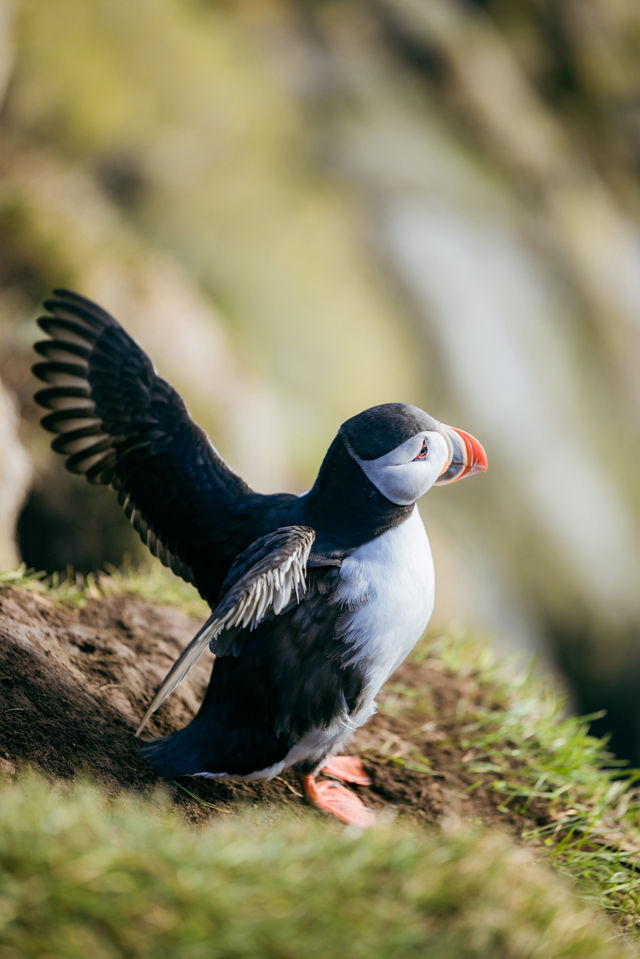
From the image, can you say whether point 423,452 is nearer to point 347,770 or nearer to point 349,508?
point 349,508

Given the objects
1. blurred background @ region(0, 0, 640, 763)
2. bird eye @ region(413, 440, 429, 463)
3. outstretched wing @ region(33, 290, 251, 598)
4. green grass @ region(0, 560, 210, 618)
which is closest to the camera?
bird eye @ region(413, 440, 429, 463)

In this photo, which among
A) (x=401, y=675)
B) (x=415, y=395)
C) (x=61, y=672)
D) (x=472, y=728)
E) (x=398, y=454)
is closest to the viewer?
(x=398, y=454)

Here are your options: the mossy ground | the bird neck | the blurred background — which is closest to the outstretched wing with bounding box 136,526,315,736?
the bird neck

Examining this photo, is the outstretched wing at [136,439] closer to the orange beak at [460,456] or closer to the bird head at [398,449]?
the bird head at [398,449]

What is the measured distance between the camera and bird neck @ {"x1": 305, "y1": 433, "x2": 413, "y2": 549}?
3.00 m

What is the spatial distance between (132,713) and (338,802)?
772 millimetres

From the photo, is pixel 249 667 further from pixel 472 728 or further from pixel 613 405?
pixel 613 405

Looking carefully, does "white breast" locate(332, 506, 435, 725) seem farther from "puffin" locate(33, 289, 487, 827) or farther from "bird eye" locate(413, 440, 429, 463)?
"bird eye" locate(413, 440, 429, 463)

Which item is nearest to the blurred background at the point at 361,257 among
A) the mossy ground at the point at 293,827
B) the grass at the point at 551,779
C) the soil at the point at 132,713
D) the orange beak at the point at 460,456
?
the soil at the point at 132,713

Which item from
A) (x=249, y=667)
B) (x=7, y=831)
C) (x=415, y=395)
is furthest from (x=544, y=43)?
(x=7, y=831)

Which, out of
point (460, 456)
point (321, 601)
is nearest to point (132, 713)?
point (321, 601)

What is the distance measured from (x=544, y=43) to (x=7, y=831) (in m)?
11.0

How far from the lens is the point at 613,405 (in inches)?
380

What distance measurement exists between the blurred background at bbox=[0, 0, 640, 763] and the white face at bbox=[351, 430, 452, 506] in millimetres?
3185
